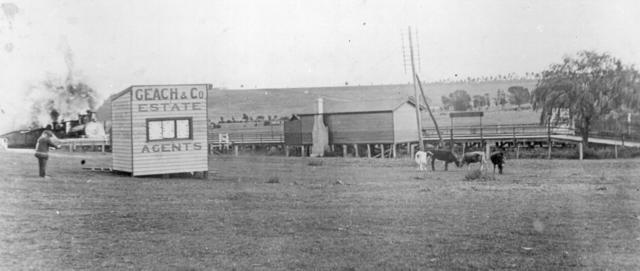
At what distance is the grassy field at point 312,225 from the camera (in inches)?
352

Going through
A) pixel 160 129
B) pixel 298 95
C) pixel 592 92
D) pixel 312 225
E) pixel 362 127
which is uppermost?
pixel 298 95

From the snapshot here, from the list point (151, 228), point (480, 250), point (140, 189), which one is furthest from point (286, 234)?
point (140, 189)

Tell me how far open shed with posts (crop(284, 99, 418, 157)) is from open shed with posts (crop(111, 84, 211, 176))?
2333 centimetres

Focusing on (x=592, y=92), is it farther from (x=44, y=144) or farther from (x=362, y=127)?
(x=44, y=144)

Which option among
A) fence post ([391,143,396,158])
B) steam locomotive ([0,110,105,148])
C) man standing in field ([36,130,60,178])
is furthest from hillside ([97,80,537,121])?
man standing in field ([36,130,60,178])

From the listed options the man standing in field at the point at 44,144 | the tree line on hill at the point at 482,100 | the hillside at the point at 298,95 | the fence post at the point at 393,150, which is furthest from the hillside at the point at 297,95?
the man standing in field at the point at 44,144

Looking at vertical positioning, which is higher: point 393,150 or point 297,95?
point 297,95

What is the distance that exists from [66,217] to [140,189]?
213 inches

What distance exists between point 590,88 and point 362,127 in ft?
51.0

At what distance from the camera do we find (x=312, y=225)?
11789mm

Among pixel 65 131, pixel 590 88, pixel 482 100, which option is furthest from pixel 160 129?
pixel 482 100

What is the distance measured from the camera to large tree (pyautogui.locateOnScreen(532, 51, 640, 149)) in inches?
1661

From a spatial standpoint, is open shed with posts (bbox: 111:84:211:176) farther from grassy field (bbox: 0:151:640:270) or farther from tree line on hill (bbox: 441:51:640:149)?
tree line on hill (bbox: 441:51:640:149)

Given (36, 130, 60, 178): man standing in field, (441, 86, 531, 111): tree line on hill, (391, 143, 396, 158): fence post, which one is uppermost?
(441, 86, 531, 111): tree line on hill
